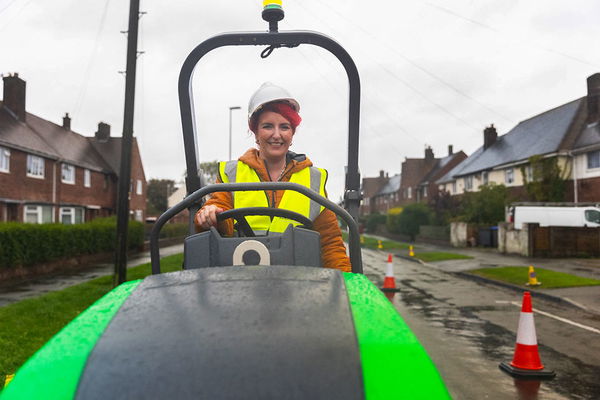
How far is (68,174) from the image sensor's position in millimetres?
31719

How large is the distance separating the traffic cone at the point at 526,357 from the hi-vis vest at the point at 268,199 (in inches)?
149

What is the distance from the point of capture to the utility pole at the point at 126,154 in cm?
1194

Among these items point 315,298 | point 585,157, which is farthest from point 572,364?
point 585,157

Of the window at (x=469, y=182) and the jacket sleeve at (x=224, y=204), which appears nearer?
the jacket sleeve at (x=224, y=204)

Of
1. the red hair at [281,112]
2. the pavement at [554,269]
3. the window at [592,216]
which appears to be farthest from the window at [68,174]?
the red hair at [281,112]

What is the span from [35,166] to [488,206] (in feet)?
82.7

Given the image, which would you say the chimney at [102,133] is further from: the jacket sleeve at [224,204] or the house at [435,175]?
the jacket sleeve at [224,204]

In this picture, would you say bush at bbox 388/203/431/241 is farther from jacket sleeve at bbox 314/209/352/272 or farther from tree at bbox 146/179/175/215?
tree at bbox 146/179/175/215

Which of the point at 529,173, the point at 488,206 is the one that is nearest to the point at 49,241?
the point at 488,206

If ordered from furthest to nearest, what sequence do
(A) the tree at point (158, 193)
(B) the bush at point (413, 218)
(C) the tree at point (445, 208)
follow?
(A) the tree at point (158, 193) → (B) the bush at point (413, 218) → (C) the tree at point (445, 208)

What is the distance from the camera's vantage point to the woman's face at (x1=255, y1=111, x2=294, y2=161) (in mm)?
3346

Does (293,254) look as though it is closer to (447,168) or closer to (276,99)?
(276,99)

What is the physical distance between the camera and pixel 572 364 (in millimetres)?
6164

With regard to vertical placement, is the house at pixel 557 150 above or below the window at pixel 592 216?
above
